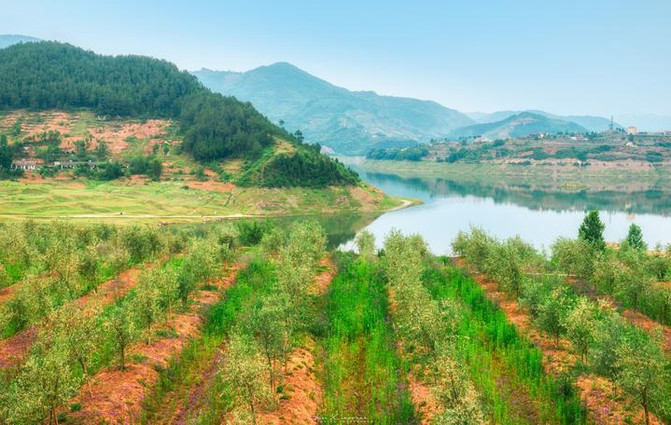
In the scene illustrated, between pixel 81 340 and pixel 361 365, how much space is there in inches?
995

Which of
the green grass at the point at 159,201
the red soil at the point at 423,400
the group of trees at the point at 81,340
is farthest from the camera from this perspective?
the green grass at the point at 159,201

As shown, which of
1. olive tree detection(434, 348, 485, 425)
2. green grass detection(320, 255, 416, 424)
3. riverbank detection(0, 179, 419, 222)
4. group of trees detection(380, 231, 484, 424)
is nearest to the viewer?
olive tree detection(434, 348, 485, 425)

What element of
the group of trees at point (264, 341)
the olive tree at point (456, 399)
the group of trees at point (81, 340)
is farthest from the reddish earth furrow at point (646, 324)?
the group of trees at point (81, 340)

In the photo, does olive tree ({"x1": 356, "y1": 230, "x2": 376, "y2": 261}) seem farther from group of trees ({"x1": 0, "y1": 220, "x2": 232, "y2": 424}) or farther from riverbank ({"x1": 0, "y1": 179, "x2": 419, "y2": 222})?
riverbank ({"x1": 0, "y1": 179, "x2": 419, "y2": 222})

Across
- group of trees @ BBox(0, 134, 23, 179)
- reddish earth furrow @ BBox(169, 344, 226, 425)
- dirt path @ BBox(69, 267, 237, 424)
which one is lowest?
reddish earth furrow @ BBox(169, 344, 226, 425)

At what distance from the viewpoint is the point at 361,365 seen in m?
44.6

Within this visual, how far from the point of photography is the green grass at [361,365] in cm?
3600

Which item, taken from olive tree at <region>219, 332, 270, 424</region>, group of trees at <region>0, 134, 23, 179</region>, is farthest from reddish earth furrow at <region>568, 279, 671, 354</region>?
group of trees at <region>0, 134, 23, 179</region>

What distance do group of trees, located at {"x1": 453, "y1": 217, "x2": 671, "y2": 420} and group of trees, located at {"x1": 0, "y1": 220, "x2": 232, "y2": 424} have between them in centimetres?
3759

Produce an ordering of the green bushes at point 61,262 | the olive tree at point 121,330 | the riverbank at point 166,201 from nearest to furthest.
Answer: the olive tree at point 121,330 → the green bushes at point 61,262 → the riverbank at point 166,201

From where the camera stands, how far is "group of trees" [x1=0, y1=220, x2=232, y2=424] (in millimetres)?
27625

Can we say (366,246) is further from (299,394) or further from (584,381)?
(584,381)

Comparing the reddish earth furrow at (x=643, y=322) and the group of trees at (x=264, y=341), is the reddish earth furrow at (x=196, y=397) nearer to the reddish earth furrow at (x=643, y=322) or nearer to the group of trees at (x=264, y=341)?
the group of trees at (x=264, y=341)

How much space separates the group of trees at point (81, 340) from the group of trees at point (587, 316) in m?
37.6
